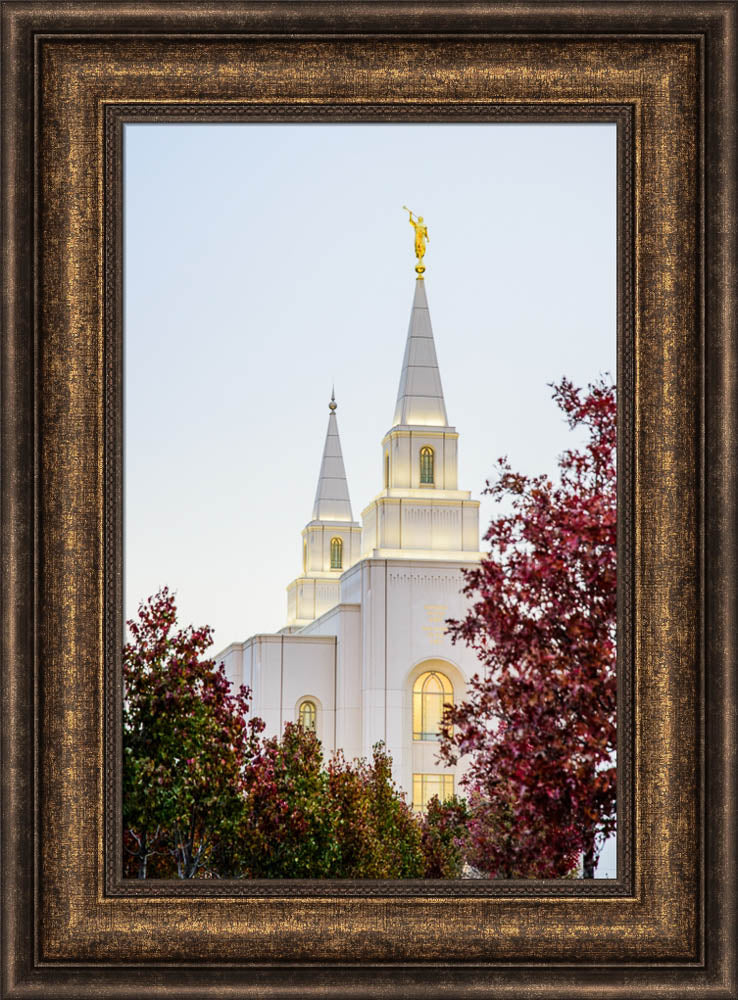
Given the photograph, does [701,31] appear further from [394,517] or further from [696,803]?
[696,803]

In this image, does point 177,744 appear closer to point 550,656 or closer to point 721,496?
point 550,656

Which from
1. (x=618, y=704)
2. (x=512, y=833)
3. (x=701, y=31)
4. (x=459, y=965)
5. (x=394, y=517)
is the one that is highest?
(x=701, y=31)

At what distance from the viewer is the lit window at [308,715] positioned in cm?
336

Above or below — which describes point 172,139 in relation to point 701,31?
below

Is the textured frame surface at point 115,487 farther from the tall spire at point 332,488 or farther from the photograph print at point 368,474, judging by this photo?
the tall spire at point 332,488

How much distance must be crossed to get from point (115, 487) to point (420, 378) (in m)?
1.04

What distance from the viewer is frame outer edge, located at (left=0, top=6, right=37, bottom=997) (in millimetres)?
3234

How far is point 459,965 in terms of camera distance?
3.19 metres

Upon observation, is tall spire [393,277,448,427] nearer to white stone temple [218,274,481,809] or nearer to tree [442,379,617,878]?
white stone temple [218,274,481,809]

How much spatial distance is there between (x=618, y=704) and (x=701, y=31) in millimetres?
2173

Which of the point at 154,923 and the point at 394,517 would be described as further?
the point at 394,517

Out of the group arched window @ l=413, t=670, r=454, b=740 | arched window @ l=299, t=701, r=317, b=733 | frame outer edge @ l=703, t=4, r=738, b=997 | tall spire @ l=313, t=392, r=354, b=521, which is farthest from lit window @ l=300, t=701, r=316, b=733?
frame outer edge @ l=703, t=4, r=738, b=997

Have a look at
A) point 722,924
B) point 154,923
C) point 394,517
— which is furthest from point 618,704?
point 154,923

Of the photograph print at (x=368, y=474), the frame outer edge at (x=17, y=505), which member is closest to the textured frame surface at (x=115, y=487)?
the frame outer edge at (x=17, y=505)
